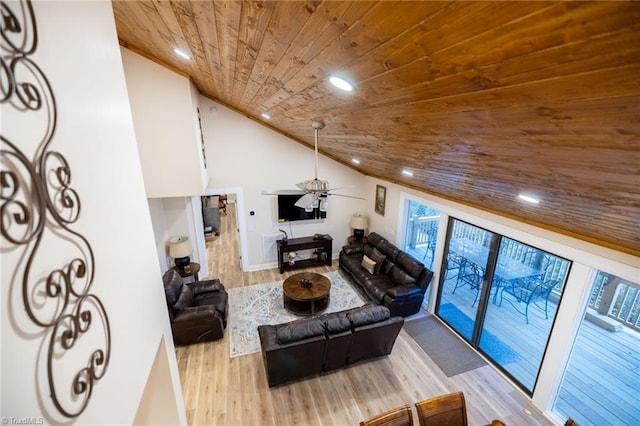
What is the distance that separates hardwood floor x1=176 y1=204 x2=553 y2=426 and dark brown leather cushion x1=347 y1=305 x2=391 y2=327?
0.90 meters

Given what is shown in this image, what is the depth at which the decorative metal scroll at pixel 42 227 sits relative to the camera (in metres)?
0.80

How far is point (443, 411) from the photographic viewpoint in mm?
2340

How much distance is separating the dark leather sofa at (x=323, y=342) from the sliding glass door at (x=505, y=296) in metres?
1.71

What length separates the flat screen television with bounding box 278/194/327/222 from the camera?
21.9ft

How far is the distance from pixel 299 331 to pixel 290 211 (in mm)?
3659

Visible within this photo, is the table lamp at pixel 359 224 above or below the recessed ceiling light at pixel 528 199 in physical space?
below

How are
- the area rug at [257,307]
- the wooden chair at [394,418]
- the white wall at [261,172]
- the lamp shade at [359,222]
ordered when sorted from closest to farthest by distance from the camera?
1. the wooden chair at [394,418]
2. the area rug at [257,307]
3. the white wall at [261,172]
4. the lamp shade at [359,222]

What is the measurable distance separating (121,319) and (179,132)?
3.37 metres

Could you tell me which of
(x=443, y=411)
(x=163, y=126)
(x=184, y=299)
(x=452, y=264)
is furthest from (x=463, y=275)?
(x=163, y=126)

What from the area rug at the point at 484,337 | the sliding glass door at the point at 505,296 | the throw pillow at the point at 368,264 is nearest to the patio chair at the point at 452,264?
the sliding glass door at the point at 505,296

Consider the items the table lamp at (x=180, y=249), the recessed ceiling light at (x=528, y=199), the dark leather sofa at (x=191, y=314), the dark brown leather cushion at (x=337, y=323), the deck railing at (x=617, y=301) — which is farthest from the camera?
the table lamp at (x=180, y=249)

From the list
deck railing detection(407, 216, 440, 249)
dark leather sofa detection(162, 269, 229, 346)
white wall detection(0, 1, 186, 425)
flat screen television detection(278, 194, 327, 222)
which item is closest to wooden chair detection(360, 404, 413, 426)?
white wall detection(0, 1, 186, 425)

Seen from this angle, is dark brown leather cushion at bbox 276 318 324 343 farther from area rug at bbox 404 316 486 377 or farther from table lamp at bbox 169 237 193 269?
table lamp at bbox 169 237 193 269

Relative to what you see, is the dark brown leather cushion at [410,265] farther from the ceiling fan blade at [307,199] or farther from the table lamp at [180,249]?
the table lamp at [180,249]
